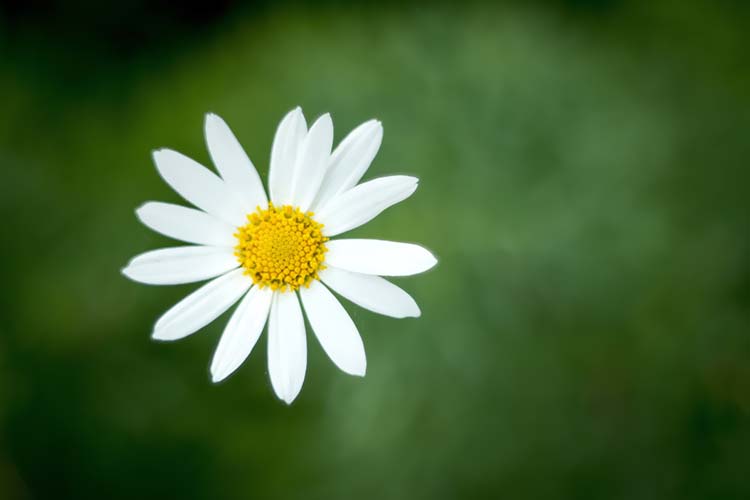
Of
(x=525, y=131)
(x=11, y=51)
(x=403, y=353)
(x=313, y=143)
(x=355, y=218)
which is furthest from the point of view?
(x=11, y=51)

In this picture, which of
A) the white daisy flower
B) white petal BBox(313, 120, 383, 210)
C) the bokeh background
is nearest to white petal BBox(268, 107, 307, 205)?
the white daisy flower

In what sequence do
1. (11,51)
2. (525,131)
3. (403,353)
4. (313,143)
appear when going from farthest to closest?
(11,51) → (525,131) → (403,353) → (313,143)

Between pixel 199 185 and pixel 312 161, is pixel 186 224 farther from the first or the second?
pixel 312 161

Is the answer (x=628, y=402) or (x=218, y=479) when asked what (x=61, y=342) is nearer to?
(x=218, y=479)

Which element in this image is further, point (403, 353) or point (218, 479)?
point (218, 479)

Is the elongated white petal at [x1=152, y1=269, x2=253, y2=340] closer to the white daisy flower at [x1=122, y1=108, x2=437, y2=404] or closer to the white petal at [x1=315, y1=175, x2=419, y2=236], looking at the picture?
the white daisy flower at [x1=122, y1=108, x2=437, y2=404]

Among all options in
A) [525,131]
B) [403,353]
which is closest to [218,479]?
[403,353]

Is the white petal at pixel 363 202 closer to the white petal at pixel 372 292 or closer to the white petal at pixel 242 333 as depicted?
the white petal at pixel 372 292
